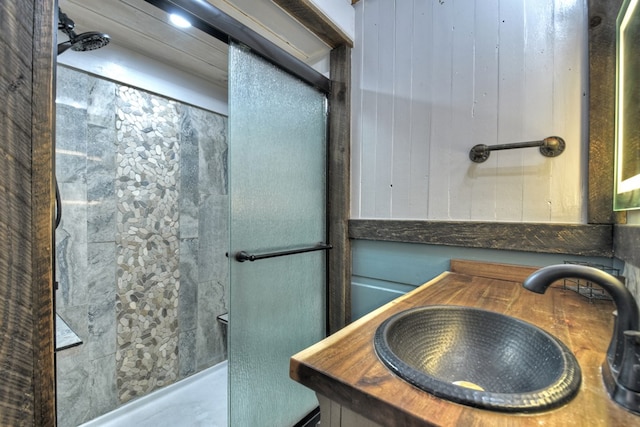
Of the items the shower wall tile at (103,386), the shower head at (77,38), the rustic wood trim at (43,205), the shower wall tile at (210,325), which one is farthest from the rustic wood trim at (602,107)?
the shower wall tile at (103,386)

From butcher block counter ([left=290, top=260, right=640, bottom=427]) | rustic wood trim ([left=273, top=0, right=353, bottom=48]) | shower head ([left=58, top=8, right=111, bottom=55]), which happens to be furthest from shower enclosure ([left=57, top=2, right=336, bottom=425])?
butcher block counter ([left=290, top=260, right=640, bottom=427])

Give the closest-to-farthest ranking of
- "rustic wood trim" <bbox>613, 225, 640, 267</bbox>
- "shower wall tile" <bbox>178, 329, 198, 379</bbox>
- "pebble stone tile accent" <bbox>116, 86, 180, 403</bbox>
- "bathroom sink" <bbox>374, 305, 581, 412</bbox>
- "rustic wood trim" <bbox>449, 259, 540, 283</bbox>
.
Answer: "bathroom sink" <bbox>374, 305, 581, 412</bbox> < "rustic wood trim" <bbox>613, 225, 640, 267</bbox> < "rustic wood trim" <bbox>449, 259, 540, 283</bbox> < "pebble stone tile accent" <bbox>116, 86, 180, 403</bbox> < "shower wall tile" <bbox>178, 329, 198, 379</bbox>

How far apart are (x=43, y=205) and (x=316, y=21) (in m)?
1.34

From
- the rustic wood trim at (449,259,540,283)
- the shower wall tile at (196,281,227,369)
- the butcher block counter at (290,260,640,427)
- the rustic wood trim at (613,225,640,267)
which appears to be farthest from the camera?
the shower wall tile at (196,281,227,369)

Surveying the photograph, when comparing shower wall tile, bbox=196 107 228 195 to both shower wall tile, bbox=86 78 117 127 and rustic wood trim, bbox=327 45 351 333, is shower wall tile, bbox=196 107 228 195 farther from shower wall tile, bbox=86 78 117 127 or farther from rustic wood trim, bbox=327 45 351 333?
rustic wood trim, bbox=327 45 351 333

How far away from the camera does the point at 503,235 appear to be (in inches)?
43.3

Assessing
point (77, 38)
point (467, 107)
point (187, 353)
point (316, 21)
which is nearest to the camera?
point (77, 38)

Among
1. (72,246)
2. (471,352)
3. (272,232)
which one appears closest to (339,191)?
(272,232)

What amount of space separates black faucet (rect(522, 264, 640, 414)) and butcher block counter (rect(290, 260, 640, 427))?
2cm

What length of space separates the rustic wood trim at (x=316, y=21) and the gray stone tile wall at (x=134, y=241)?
1018 millimetres

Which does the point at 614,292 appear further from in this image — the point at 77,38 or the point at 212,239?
the point at 212,239

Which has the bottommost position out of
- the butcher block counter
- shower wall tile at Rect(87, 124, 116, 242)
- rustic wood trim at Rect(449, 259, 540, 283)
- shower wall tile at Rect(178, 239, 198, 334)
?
shower wall tile at Rect(178, 239, 198, 334)

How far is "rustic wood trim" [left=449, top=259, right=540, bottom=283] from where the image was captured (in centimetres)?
105

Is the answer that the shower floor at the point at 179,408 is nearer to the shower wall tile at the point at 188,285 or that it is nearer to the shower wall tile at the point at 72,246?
the shower wall tile at the point at 188,285
